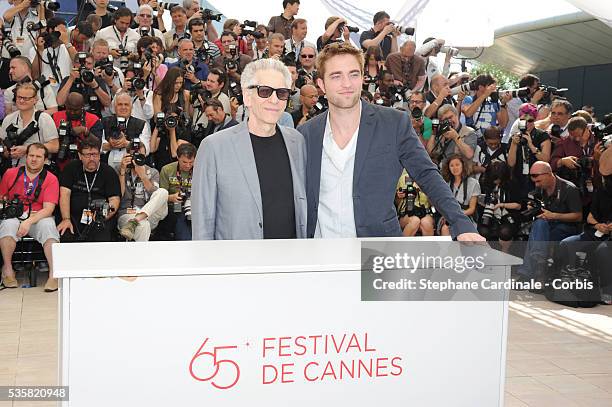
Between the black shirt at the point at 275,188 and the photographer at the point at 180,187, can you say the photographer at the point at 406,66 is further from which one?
the black shirt at the point at 275,188

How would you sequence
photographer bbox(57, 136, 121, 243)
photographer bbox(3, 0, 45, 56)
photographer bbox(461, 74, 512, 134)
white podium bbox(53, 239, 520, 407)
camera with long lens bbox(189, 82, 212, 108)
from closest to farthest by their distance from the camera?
white podium bbox(53, 239, 520, 407) → photographer bbox(57, 136, 121, 243) → camera with long lens bbox(189, 82, 212, 108) → photographer bbox(3, 0, 45, 56) → photographer bbox(461, 74, 512, 134)

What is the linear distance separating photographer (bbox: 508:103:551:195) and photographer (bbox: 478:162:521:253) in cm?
9

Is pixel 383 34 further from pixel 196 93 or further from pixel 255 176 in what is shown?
pixel 255 176

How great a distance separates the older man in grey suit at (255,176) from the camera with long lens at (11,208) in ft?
11.9

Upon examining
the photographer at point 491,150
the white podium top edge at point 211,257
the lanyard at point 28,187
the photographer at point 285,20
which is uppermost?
the photographer at point 285,20

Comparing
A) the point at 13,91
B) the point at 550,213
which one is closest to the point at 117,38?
the point at 13,91

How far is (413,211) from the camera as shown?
6.81m

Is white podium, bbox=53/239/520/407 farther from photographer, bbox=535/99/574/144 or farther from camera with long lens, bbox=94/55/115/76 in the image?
photographer, bbox=535/99/574/144

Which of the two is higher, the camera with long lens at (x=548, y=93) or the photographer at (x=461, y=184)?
the camera with long lens at (x=548, y=93)

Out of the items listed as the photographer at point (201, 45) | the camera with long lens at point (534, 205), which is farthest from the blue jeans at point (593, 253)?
the photographer at point (201, 45)

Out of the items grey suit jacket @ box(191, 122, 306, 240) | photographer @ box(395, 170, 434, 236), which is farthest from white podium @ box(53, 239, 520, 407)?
photographer @ box(395, 170, 434, 236)

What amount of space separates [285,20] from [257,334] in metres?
7.04

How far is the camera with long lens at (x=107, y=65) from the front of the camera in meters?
7.01

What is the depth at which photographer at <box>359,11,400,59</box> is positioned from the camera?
29.4 ft
